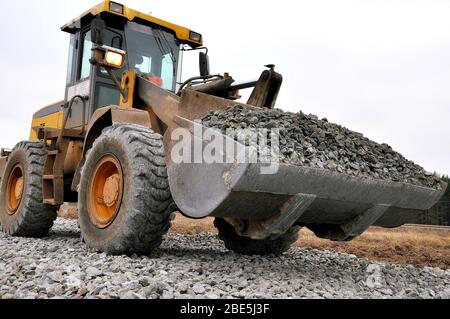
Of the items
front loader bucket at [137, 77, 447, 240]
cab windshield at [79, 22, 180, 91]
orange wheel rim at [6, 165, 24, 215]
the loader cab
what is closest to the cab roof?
the loader cab

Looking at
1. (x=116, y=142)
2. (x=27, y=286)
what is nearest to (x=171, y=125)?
(x=116, y=142)

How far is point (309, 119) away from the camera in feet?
14.8

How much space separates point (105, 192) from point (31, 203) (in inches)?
88.1

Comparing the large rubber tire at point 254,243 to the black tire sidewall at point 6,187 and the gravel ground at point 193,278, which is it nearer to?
the gravel ground at point 193,278

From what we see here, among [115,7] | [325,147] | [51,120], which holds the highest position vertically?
[115,7]

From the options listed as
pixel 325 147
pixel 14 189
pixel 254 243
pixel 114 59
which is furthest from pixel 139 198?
pixel 14 189

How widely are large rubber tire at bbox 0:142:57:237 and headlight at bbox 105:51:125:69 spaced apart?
1996mm

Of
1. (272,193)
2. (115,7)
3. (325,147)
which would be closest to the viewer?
(272,193)

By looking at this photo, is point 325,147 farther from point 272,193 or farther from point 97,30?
point 97,30

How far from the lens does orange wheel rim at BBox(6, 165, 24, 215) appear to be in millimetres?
6980

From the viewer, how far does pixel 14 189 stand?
7.20 meters

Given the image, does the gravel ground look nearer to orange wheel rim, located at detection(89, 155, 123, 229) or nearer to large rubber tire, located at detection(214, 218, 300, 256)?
orange wheel rim, located at detection(89, 155, 123, 229)

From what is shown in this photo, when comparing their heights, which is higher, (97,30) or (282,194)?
(97,30)

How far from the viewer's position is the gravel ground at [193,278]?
312 cm
